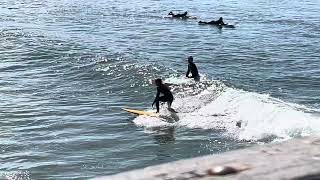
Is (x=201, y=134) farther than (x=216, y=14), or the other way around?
(x=216, y=14)

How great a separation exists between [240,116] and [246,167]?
17.4 m

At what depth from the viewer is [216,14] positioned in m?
57.3

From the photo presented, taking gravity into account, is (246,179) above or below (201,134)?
above

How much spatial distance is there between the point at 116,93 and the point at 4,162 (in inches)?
376

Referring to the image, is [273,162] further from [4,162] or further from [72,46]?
[72,46]

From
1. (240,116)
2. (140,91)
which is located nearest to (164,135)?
(240,116)

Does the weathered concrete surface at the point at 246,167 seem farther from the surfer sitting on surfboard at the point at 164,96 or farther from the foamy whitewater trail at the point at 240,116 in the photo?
the surfer sitting on surfboard at the point at 164,96

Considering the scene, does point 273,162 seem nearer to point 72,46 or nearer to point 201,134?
point 201,134

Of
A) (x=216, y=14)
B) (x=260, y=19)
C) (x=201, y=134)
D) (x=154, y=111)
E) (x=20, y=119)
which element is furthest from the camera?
(x=216, y=14)

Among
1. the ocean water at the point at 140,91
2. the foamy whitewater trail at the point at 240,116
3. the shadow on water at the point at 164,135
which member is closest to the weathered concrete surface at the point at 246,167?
the ocean water at the point at 140,91

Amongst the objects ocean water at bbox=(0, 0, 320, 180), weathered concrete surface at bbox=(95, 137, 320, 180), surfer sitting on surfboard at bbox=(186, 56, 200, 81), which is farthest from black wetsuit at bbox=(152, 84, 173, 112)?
weathered concrete surface at bbox=(95, 137, 320, 180)

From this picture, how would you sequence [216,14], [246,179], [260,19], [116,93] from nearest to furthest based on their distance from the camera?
1. [246,179]
2. [116,93]
3. [260,19]
4. [216,14]

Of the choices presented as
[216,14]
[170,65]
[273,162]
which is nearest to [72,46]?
[170,65]

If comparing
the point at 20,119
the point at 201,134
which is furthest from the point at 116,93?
the point at 201,134
